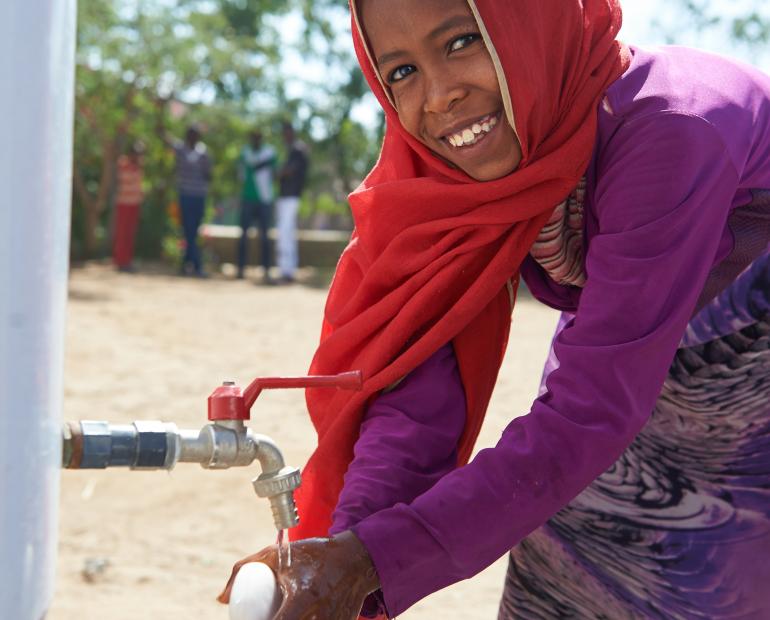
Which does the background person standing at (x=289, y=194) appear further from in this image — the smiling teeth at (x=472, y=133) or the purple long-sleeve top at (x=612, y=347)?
the purple long-sleeve top at (x=612, y=347)

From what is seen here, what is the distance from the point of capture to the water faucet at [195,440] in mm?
1453

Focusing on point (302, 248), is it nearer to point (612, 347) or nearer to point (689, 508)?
point (689, 508)

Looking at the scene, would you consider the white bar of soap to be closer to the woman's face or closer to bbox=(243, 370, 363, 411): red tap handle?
bbox=(243, 370, 363, 411): red tap handle

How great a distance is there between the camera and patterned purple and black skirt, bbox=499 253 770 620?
1.80m

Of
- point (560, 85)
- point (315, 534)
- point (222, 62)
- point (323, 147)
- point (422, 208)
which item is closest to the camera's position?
point (560, 85)

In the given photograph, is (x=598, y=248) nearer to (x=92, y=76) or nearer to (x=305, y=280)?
(x=305, y=280)

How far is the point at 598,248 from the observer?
4.64 ft

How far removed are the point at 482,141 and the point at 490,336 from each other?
0.36 m

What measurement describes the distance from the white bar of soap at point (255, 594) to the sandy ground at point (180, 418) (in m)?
1.98

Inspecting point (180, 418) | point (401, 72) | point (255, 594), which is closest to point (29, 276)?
point (255, 594)

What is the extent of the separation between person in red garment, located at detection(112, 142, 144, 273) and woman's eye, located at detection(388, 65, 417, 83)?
10.7 meters

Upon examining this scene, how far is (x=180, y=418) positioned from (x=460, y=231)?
3.83 m

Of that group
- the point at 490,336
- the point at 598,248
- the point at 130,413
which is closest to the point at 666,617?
the point at 490,336

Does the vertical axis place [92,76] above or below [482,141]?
above
